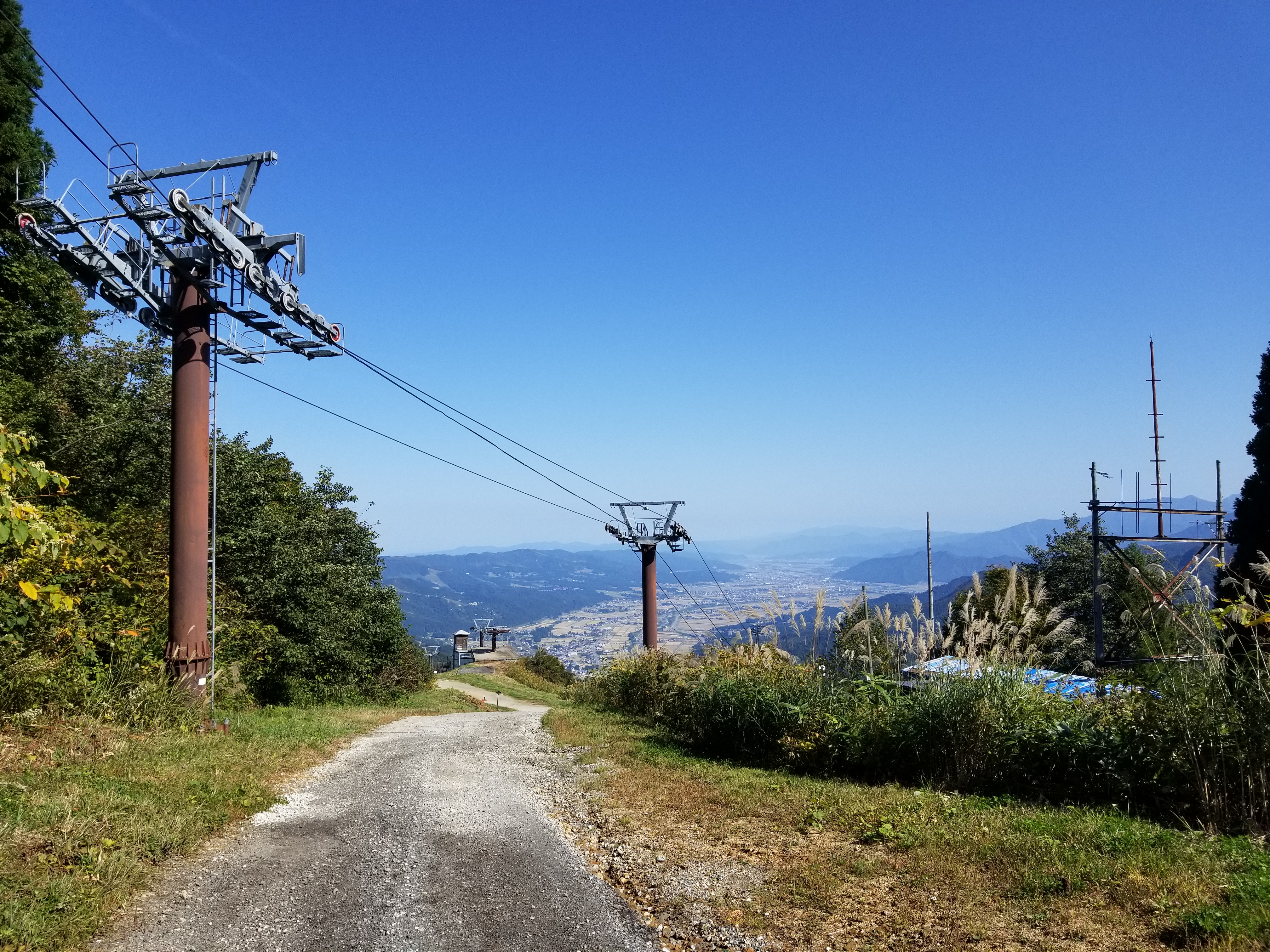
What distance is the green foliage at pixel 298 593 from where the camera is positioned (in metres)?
22.1

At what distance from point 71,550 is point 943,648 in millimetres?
9770

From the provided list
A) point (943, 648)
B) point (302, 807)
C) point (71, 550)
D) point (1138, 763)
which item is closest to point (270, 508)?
point (71, 550)

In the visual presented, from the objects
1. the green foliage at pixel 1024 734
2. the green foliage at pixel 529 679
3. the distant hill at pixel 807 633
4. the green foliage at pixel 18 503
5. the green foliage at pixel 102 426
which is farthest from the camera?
the green foliage at pixel 529 679

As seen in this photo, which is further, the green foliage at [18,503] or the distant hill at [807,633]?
the distant hill at [807,633]

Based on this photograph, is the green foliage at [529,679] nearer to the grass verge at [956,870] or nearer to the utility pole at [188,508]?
the utility pole at [188,508]

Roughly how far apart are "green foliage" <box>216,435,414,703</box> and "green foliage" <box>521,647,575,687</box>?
74.6 feet

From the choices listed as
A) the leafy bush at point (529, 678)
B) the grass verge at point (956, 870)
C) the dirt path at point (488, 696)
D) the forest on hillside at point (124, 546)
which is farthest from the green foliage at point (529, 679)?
the grass verge at point (956, 870)

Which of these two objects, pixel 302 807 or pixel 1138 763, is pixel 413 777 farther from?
pixel 1138 763

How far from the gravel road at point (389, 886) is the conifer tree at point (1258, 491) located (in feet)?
50.4

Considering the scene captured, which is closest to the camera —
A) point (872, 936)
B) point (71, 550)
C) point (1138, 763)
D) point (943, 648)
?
→ point (872, 936)

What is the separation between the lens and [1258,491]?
17.2 meters

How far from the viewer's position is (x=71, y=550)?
9.34 meters

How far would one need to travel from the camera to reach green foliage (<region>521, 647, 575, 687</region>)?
52.0 meters

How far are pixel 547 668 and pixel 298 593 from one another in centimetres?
3107
